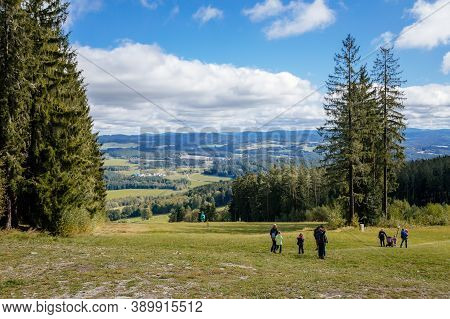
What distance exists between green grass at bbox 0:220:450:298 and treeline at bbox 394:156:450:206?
100619 millimetres

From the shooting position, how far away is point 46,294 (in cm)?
1155

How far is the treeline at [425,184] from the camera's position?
118250mm

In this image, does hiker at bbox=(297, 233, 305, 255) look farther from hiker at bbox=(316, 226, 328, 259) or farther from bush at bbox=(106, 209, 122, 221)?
bush at bbox=(106, 209, 122, 221)

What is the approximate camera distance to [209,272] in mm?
16156

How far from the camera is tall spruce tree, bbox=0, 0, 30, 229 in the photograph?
27016 millimetres

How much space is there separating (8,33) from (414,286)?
29251mm

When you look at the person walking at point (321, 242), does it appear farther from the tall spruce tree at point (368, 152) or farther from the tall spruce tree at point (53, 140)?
the tall spruce tree at point (368, 152)

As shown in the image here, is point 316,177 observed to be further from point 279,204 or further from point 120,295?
point 120,295

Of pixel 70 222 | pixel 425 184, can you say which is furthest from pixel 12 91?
pixel 425 184

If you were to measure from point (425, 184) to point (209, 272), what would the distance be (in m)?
122

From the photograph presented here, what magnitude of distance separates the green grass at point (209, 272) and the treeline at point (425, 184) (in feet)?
330

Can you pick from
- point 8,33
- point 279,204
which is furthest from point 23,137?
point 279,204

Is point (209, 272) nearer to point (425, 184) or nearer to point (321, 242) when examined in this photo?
point (321, 242)

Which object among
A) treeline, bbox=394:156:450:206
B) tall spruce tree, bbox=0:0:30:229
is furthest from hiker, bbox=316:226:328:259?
treeline, bbox=394:156:450:206
